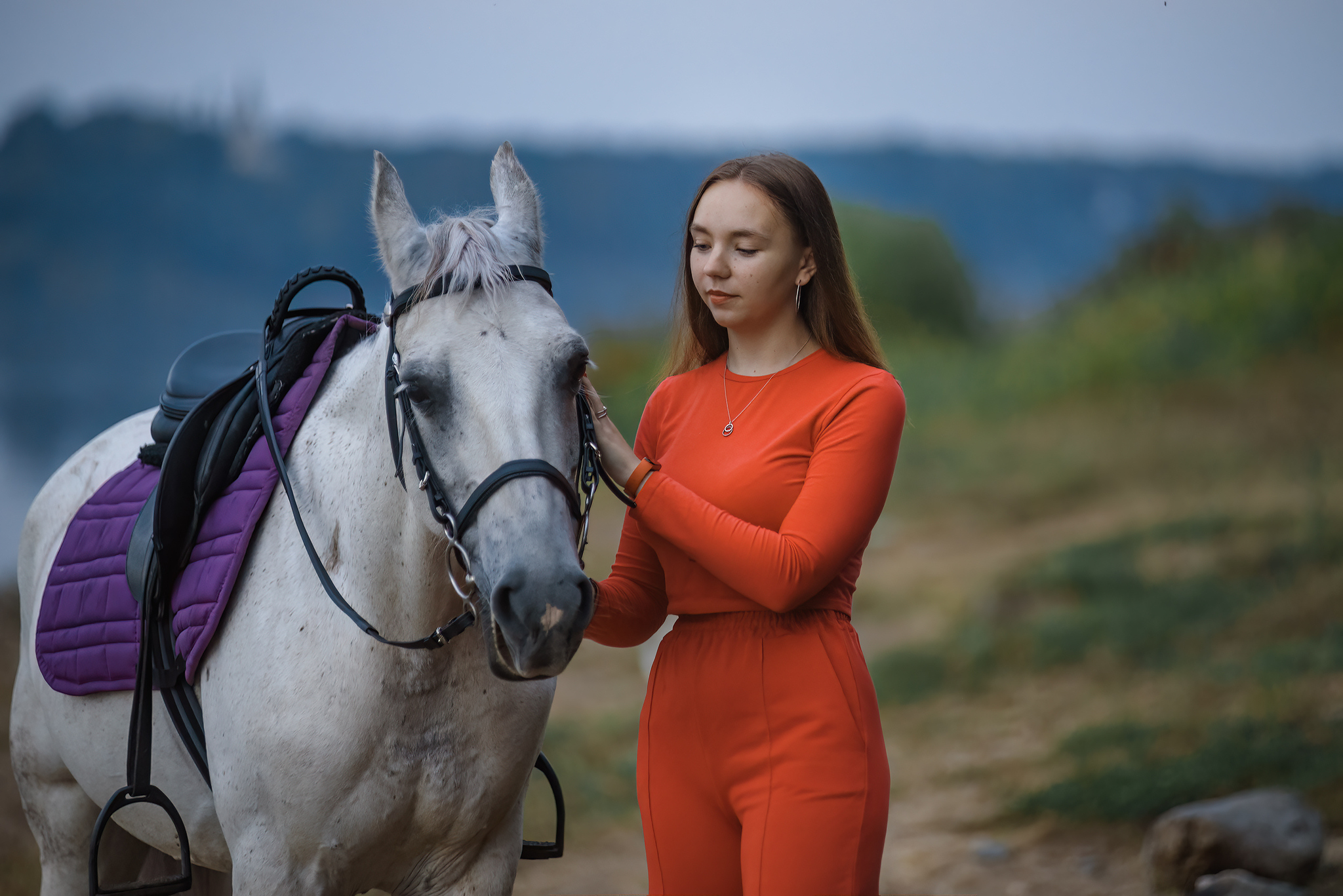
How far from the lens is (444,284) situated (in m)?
A: 1.37

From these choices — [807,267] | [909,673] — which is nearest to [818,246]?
[807,267]

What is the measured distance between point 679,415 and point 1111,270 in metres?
8.71

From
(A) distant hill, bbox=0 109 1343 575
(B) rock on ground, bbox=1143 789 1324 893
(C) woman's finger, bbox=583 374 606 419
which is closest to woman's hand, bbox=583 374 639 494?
(C) woman's finger, bbox=583 374 606 419

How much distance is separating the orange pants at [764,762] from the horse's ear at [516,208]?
62cm

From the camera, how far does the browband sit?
1367mm

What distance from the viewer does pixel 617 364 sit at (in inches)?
360

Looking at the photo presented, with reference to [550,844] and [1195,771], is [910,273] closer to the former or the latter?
[1195,771]

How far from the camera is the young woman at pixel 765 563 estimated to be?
4.24ft

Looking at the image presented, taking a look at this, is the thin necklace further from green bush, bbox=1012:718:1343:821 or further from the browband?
green bush, bbox=1012:718:1343:821

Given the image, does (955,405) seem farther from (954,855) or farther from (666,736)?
(666,736)

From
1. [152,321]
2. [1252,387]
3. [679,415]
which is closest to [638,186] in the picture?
[152,321]

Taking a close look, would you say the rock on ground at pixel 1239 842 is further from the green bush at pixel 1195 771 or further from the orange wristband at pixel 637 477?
the orange wristband at pixel 637 477

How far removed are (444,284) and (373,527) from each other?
0.39 metres

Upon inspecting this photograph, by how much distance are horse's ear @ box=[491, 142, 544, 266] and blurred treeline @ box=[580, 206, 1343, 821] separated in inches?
51.1
